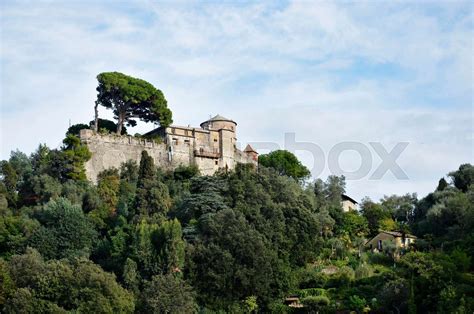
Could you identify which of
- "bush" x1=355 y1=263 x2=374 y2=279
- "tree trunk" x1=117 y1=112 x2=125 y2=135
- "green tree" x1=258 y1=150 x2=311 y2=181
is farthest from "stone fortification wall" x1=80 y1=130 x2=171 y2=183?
"bush" x1=355 y1=263 x2=374 y2=279

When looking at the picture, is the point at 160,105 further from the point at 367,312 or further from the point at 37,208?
the point at 367,312

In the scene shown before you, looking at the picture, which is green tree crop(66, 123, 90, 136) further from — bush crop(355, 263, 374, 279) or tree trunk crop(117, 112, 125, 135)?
bush crop(355, 263, 374, 279)

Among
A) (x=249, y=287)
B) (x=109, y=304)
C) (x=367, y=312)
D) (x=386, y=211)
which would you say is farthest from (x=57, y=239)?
(x=386, y=211)

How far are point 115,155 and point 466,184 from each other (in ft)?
87.9

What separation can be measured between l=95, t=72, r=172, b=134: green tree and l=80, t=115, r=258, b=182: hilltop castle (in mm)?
1562

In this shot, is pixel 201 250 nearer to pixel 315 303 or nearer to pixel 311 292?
pixel 315 303

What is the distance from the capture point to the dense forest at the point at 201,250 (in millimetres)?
34594

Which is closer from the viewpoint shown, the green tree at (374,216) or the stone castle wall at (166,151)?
the stone castle wall at (166,151)

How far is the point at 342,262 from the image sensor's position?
46.1 metres

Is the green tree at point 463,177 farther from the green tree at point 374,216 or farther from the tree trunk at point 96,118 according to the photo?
the tree trunk at point 96,118

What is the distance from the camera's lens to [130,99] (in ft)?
184

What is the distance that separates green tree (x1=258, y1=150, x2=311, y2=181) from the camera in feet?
214

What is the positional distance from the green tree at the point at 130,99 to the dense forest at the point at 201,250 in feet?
17.9

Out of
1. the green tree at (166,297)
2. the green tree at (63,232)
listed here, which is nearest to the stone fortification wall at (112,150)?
the green tree at (63,232)
